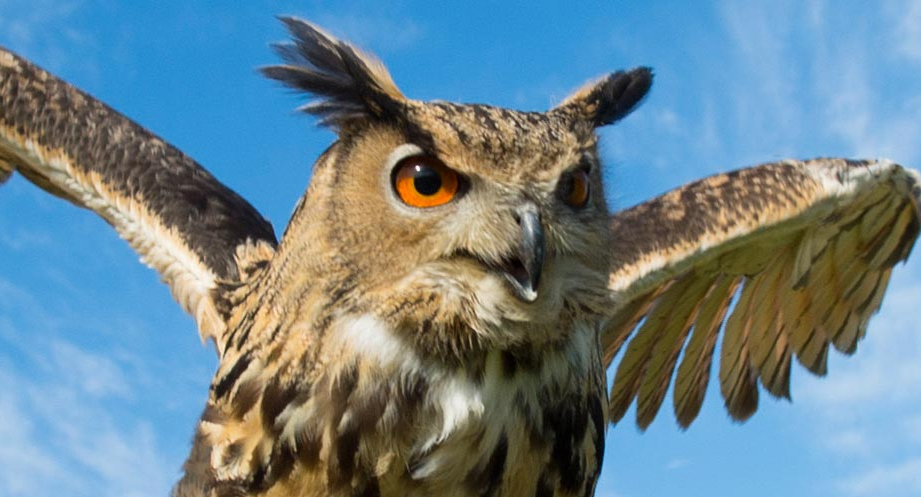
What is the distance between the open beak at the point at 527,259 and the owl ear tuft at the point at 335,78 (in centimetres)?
61

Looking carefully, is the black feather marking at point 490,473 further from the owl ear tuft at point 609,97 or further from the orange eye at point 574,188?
the owl ear tuft at point 609,97

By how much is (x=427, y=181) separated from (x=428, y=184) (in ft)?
0.04

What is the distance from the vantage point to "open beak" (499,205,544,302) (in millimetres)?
3139

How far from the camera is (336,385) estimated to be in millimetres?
3449

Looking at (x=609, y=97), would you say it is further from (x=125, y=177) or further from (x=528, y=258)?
(x=125, y=177)

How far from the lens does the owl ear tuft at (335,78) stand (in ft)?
11.8

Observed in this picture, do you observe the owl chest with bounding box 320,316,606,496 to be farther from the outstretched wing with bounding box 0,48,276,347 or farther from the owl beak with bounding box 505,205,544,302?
the outstretched wing with bounding box 0,48,276,347

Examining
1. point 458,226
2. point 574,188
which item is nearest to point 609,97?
point 574,188

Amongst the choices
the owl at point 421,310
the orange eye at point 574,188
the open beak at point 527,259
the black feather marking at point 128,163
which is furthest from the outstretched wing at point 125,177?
the open beak at point 527,259

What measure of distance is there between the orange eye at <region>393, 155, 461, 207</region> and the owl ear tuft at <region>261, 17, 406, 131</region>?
0.25m

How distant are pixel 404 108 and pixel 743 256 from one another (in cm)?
339

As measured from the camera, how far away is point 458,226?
10.6 ft

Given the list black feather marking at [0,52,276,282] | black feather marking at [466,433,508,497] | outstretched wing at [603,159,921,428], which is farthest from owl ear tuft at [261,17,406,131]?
outstretched wing at [603,159,921,428]

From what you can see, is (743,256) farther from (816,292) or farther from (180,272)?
(180,272)
